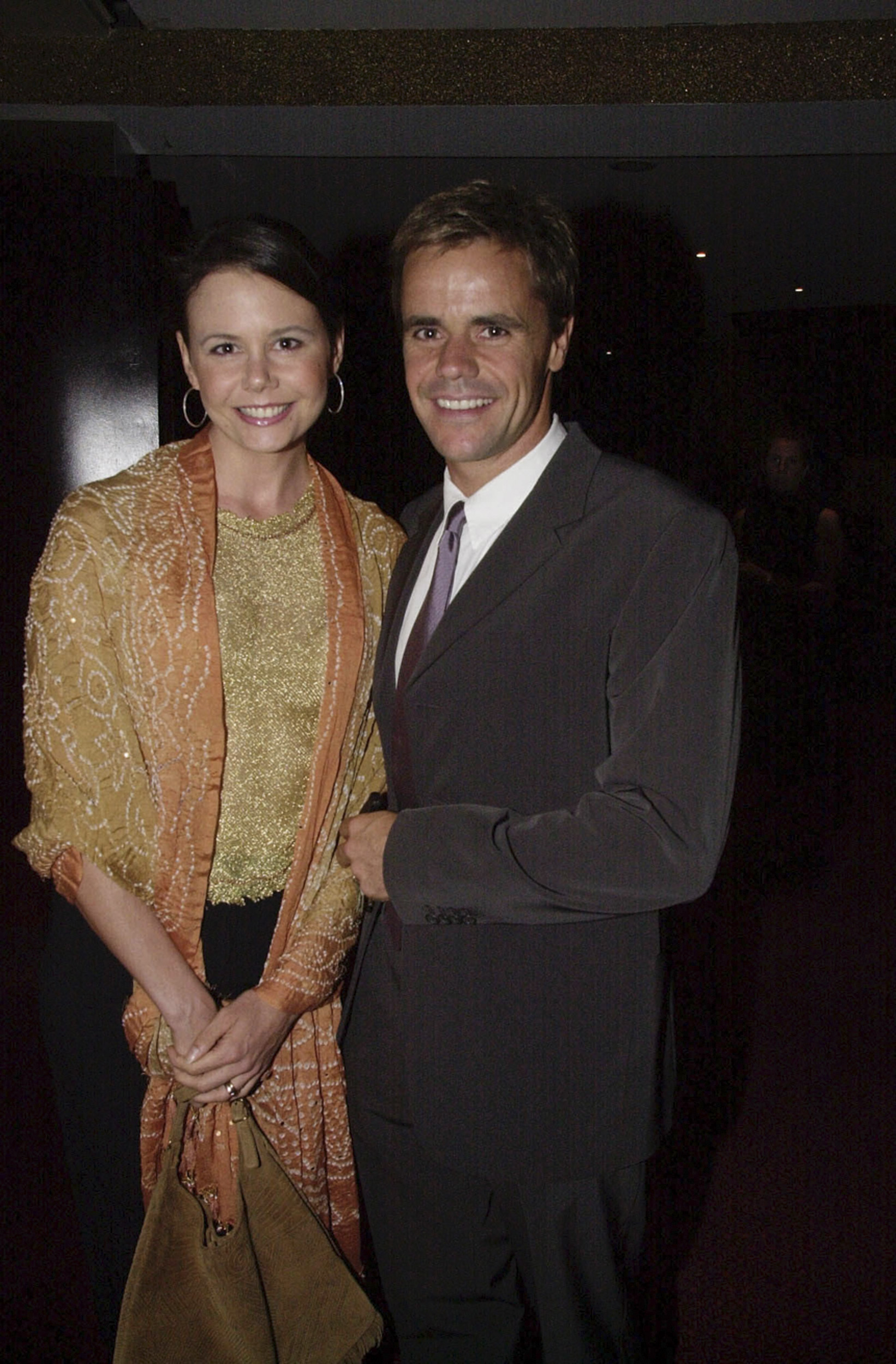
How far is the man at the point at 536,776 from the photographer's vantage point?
1253 millimetres

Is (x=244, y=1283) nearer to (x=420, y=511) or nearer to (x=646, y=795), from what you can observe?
(x=646, y=795)

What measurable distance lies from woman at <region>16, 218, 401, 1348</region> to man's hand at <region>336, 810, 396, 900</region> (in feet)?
0.44

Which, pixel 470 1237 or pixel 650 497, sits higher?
pixel 650 497

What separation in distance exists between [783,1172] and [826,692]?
1.16m

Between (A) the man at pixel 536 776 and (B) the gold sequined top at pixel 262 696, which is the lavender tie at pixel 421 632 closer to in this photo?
(A) the man at pixel 536 776

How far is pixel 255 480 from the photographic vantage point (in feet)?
5.27

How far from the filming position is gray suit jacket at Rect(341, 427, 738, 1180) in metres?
1.25

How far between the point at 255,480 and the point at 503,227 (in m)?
0.50

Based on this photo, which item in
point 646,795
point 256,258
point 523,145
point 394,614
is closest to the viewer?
point 646,795

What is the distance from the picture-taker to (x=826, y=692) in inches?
111

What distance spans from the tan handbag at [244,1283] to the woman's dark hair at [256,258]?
1112 millimetres

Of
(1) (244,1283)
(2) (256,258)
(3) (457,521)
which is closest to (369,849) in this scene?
(3) (457,521)

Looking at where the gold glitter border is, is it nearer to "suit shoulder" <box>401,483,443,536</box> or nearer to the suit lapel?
"suit shoulder" <box>401,483,443,536</box>

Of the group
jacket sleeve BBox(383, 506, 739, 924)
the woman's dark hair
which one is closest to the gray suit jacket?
jacket sleeve BBox(383, 506, 739, 924)
